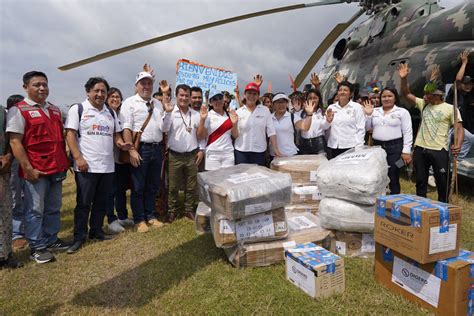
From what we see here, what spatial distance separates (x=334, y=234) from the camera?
312 cm

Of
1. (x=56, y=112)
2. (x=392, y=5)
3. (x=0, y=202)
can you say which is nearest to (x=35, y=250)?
(x=0, y=202)

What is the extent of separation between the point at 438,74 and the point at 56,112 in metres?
6.12

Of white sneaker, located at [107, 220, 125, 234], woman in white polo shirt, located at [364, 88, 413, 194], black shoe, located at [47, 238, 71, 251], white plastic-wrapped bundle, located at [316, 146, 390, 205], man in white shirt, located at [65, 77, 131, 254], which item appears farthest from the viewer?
woman in white polo shirt, located at [364, 88, 413, 194]

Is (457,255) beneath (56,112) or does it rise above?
beneath

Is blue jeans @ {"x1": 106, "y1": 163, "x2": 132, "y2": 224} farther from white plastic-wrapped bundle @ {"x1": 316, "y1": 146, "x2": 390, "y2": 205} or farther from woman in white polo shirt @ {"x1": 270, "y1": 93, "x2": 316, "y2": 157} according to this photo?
white plastic-wrapped bundle @ {"x1": 316, "y1": 146, "x2": 390, "y2": 205}

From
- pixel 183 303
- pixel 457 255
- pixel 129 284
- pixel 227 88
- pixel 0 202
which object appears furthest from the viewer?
pixel 227 88

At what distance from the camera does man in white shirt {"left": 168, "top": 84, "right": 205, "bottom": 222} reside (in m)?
4.03

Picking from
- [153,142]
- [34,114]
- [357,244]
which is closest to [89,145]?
[34,114]

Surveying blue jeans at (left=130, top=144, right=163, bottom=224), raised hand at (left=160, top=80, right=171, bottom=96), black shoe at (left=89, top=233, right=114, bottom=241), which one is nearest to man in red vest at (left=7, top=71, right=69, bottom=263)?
black shoe at (left=89, top=233, right=114, bottom=241)

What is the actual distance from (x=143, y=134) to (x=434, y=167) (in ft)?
13.5

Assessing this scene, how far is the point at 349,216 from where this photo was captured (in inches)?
117

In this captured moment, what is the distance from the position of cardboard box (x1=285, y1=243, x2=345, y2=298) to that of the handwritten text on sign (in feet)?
16.2

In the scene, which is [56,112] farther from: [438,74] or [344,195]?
[438,74]

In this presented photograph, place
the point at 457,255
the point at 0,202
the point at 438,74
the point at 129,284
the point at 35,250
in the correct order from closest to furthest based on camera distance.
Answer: the point at 457,255
the point at 129,284
the point at 0,202
the point at 35,250
the point at 438,74
